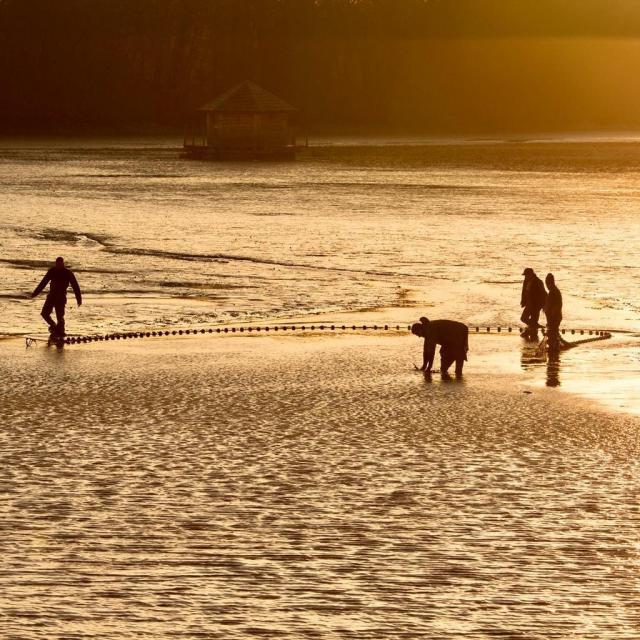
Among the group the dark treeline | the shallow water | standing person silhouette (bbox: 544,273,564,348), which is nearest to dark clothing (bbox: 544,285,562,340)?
standing person silhouette (bbox: 544,273,564,348)

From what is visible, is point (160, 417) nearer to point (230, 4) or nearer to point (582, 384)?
point (582, 384)

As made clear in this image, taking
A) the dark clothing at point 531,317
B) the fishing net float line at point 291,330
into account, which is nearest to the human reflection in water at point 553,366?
the fishing net float line at point 291,330

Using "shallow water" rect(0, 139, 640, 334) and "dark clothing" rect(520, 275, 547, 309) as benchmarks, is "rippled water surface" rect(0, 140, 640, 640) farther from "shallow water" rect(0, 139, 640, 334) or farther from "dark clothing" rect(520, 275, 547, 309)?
"dark clothing" rect(520, 275, 547, 309)

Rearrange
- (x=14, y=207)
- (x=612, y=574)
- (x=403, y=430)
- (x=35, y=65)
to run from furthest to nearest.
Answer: (x=35, y=65) → (x=14, y=207) → (x=403, y=430) → (x=612, y=574)

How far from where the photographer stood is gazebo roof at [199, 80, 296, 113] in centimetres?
9575

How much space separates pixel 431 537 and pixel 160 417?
18.9 feet

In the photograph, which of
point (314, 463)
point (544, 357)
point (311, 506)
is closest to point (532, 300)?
point (544, 357)

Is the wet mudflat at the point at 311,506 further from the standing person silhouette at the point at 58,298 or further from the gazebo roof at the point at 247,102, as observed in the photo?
the gazebo roof at the point at 247,102

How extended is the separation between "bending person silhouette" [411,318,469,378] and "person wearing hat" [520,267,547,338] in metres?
4.29

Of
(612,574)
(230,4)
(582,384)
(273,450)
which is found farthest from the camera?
(230,4)

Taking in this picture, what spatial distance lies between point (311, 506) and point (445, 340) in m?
6.75

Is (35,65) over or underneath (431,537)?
over

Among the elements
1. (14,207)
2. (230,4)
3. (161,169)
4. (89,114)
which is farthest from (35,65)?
(14,207)

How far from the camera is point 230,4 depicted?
563ft
